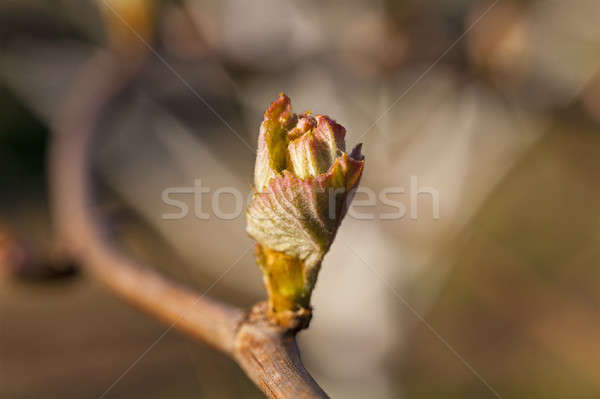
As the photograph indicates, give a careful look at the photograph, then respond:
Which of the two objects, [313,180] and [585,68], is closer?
[313,180]

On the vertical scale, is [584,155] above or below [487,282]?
above

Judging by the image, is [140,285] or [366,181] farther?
[366,181]

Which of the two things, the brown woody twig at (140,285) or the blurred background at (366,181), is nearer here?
the brown woody twig at (140,285)

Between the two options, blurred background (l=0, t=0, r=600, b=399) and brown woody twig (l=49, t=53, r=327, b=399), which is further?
blurred background (l=0, t=0, r=600, b=399)

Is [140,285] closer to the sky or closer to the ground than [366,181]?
closer to the ground

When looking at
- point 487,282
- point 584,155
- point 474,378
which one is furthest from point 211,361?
point 584,155

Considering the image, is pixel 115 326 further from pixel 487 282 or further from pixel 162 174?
pixel 487 282

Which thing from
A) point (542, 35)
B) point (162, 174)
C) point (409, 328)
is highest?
point (162, 174)

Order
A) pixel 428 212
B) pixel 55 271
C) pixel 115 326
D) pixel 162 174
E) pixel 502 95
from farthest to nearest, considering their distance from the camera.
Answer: pixel 115 326 < pixel 162 174 < pixel 428 212 < pixel 502 95 < pixel 55 271
